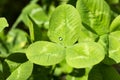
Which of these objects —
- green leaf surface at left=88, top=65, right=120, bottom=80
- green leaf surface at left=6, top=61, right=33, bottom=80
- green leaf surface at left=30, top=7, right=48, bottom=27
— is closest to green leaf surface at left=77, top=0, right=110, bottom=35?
green leaf surface at left=88, top=65, right=120, bottom=80

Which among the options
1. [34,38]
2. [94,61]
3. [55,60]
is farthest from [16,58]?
[94,61]

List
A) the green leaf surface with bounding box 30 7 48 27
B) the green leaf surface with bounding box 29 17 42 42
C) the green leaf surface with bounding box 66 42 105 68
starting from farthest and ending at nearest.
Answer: the green leaf surface with bounding box 30 7 48 27 < the green leaf surface with bounding box 29 17 42 42 < the green leaf surface with bounding box 66 42 105 68

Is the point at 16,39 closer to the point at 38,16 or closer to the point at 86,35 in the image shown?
the point at 38,16

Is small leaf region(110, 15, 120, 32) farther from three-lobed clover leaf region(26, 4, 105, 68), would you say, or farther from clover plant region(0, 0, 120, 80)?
three-lobed clover leaf region(26, 4, 105, 68)

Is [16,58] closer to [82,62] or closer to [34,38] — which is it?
[34,38]

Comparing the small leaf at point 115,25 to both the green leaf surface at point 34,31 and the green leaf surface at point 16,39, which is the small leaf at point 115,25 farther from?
the green leaf surface at point 16,39
